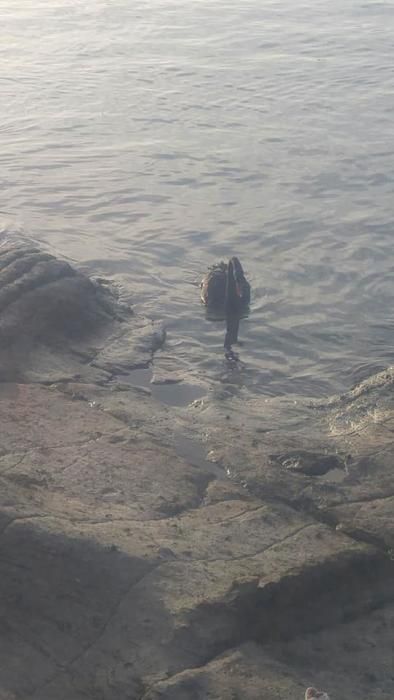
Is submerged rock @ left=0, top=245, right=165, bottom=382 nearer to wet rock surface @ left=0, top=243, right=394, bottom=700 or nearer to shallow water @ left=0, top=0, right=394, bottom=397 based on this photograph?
wet rock surface @ left=0, top=243, right=394, bottom=700

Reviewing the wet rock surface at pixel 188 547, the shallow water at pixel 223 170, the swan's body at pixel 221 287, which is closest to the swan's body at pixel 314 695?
the wet rock surface at pixel 188 547

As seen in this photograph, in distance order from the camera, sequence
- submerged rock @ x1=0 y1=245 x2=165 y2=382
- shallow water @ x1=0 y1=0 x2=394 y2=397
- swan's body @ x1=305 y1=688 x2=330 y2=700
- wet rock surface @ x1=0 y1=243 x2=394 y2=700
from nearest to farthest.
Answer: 1. swan's body @ x1=305 y1=688 x2=330 y2=700
2. wet rock surface @ x1=0 y1=243 x2=394 y2=700
3. submerged rock @ x1=0 y1=245 x2=165 y2=382
4. shallow water @ x1=0 y1=0 x2=394 y2=397

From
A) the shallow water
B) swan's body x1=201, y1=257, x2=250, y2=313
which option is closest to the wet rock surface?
the shallow water

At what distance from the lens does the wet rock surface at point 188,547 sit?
175 inches

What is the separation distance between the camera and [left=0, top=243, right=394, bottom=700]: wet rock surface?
444 centimetres

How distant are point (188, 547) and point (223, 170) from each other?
9.07m

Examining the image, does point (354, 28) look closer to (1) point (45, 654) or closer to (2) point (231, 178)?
(2) point (231, 178)

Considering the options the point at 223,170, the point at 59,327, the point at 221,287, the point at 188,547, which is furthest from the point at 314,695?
the point at 223,170

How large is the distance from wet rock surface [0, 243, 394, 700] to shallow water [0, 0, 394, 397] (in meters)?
1.35

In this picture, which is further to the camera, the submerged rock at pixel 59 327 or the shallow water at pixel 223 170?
the shallow water at pixel 223 170

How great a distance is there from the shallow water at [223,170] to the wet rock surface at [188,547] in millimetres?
1348

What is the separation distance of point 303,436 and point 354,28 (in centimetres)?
1618

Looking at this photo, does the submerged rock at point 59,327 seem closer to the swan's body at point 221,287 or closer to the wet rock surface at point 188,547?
the wet rock surface at point 188,547

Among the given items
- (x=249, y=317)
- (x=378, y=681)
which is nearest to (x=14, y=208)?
(x=249, y=317)
